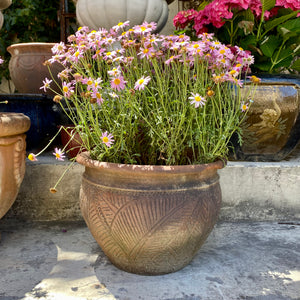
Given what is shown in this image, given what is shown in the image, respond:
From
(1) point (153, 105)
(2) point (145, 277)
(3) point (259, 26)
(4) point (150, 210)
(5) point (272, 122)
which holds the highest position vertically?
(3) point (259, 26)

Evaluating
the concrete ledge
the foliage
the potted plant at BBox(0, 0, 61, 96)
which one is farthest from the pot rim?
the potted plant at BBox(0, 0, 61, 96)

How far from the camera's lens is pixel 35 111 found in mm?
1932

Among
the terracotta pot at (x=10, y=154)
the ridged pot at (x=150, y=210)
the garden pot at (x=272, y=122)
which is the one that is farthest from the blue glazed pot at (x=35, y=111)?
the garden pot at (x=272, y=122)

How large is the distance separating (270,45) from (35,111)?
4.59 feet

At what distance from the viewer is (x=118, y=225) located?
1.18 metres

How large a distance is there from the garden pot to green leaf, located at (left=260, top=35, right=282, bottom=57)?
162mm

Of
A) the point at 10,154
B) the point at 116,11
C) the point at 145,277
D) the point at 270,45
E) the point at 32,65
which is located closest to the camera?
the point at 145,277

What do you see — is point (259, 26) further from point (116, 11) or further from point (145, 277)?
point (145, 277)

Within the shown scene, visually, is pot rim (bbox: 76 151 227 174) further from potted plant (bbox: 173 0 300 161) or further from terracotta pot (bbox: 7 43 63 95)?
terracotta pot (bbox: 7 43 63 95)

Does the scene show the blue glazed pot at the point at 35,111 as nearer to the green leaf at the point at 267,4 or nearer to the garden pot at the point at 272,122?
the garden pot at the point at 272,122

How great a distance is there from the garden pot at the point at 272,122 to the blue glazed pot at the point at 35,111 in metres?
1.10

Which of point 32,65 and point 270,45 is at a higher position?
point 270,45

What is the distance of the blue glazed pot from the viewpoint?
6.20ft

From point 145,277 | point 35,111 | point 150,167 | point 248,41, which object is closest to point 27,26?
point 35,111
